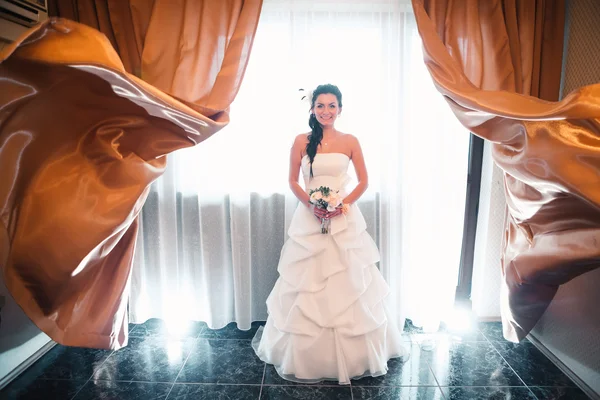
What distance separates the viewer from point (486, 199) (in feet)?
9.43

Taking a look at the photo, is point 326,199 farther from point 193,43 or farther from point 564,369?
point 564,369

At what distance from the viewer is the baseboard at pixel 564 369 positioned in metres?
2.17

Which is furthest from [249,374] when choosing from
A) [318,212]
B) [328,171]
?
[328,171]

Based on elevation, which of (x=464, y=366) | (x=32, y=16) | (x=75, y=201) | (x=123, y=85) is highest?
(x=32, y=16)

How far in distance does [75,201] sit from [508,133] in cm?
206

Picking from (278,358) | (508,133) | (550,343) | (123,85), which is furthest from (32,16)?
(550,343)

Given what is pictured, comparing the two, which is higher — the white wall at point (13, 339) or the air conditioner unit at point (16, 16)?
the air conditioner unit at point (16, 16)

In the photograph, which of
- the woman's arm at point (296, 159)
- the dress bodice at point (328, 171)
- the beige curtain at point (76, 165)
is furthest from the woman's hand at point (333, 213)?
the beige curtain at point (76, 165)

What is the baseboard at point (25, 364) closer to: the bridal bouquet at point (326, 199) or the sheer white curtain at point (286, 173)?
the sheer white curtain at point (286, 173)

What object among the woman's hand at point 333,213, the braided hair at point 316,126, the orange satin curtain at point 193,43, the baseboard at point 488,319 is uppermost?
the orange satin curtain at point 193,43

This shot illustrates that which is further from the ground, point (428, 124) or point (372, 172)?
point (428, 124)

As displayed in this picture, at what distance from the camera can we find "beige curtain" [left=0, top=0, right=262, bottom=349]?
53.9 inches

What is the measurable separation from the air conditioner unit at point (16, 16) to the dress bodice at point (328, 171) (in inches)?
72.1

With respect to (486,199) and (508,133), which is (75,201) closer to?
(508,133)
